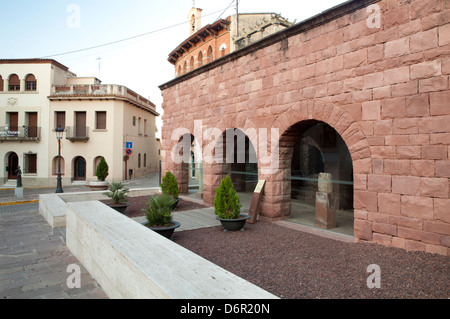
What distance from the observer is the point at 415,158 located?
445 centimetres

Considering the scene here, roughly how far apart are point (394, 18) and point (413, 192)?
8.81 feet

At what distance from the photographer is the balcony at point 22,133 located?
21438mm

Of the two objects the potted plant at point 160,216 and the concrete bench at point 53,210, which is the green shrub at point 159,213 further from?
the concrete bench at point 53,210

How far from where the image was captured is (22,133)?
2158 centimetres

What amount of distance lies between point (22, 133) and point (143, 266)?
A: 23.5 meters

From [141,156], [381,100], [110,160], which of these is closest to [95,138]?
[110,160]

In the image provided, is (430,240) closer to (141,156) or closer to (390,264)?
(390,264)

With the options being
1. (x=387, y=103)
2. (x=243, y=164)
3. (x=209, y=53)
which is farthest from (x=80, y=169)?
(x=387, y=103)

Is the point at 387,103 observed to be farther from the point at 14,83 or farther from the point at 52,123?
the point at 14,83

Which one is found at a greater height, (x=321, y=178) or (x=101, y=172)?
(x=321, y=178)

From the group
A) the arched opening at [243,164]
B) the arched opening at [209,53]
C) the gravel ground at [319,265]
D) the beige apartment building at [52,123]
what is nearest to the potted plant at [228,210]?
the gravel ground at [319,265]

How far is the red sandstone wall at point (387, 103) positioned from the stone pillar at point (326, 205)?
3.49ft

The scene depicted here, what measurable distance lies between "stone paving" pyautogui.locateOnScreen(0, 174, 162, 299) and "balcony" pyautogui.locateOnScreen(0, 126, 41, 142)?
1644 cm

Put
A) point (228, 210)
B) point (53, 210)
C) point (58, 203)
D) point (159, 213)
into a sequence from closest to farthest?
point (159, 213), point (228, 210), point (53, 210), point (58, 203)
